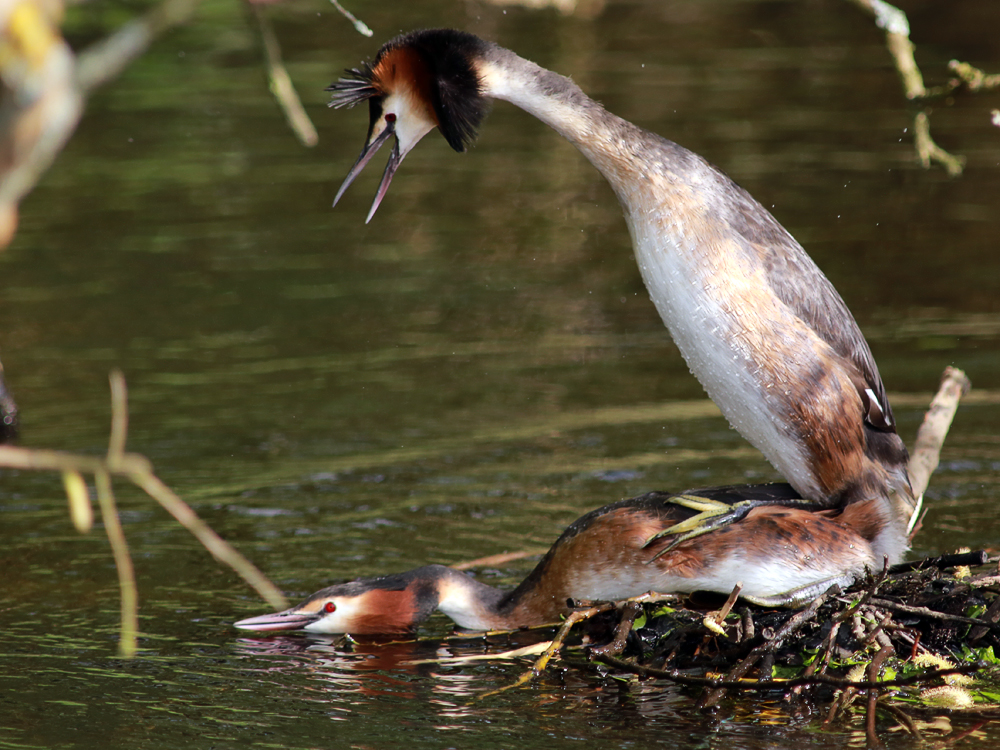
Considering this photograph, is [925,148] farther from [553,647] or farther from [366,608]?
[366,608]

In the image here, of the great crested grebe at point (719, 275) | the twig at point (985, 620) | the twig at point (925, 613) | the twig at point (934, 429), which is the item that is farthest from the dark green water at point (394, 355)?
the great crested grebe at point (719, 275)

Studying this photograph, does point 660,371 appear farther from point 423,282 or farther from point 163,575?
point 163,575

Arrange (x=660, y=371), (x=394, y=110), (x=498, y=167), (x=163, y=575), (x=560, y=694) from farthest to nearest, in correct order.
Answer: (x=498, y=167)
(x=660, y=371)
(x=163, y=575)
(x=394, y=110)
(x=560, y=694)

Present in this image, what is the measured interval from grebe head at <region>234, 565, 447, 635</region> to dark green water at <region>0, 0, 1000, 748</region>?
10 centimetres

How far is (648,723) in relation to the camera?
4422mm

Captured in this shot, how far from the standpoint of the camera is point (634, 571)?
4.99 metres

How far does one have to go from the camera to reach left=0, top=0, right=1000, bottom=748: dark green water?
4.82m

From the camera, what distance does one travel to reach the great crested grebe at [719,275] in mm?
4945

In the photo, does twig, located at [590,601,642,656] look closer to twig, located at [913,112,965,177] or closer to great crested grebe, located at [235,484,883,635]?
great crested grebe, located at [235,484,883,635]

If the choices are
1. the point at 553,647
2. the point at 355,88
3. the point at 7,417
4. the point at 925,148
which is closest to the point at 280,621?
the point at 553,647

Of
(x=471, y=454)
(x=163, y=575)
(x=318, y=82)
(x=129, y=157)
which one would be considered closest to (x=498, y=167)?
(x=318, y=82)

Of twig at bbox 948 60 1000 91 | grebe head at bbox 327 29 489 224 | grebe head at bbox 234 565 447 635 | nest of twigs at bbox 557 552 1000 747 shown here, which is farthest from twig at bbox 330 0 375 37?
grebe head at bbox 234 565 447 635

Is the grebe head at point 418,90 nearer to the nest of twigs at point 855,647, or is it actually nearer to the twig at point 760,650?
the nest of twigs at point 855,647

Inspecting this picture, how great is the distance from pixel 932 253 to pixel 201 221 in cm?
634
